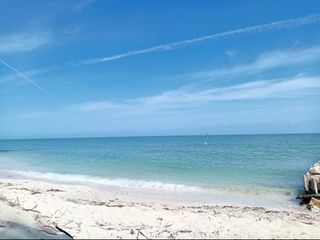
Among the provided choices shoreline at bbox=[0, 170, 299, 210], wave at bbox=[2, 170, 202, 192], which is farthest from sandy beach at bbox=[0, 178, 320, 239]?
wave at bbox=[2, 170, 202, 192]

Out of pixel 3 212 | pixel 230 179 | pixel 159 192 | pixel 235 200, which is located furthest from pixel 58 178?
pixel 3 212

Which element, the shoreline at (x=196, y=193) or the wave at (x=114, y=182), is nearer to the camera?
the shoreline at (x=196, y=193)

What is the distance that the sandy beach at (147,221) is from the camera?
29.9ft

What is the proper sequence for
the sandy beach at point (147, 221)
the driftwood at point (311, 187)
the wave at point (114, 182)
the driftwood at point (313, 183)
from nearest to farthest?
the sandy beach at point (147, 221) → the driftwood at point (311, 187) → the driftwood at point (313, 183) → the wave at point (114, 182)

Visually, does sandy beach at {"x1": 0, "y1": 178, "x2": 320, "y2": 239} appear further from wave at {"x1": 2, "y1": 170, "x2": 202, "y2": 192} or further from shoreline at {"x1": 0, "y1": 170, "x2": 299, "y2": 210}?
wave at {"x1": 2, "y1": 170, "x2": 202, "y2": 192}

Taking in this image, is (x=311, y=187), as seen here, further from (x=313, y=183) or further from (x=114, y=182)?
(x=114, y=182)

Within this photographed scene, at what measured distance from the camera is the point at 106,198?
652 inches

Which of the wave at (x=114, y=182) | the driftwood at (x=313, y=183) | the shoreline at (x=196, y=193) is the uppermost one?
the driftwood at (x=313, y=183)

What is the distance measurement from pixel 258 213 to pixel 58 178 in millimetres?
15744

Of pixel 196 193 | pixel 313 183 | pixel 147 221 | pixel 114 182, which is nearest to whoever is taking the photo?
pixel 147 221

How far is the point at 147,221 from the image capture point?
10797mm

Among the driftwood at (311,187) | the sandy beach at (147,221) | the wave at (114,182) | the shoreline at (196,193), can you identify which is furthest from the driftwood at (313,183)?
the wave at (114,182)

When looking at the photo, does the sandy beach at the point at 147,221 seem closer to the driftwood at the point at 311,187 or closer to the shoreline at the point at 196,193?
the shoreline at the point at 196,193

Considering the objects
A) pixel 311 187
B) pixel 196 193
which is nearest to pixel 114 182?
pixel 196 193
